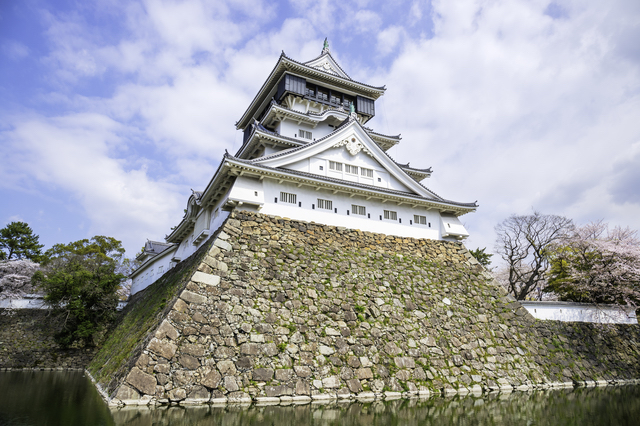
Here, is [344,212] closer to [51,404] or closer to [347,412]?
[347,412]

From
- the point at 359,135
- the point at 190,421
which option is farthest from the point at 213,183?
the point at 190,421

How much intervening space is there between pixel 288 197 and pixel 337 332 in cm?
554

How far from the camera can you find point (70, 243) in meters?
35.5

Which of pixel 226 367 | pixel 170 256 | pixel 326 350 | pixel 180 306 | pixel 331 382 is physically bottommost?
pixel 331 382

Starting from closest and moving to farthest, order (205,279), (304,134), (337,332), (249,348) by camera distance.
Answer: (249,348) → (205,279) → (337,332) → (304,134)

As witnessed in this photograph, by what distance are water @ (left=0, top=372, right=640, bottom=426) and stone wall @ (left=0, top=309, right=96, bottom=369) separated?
8.82 metres

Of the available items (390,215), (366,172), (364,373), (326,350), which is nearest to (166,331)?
(326,350)

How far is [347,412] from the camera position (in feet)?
26.1

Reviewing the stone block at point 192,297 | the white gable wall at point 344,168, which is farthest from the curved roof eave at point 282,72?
the stone block at point 192,297

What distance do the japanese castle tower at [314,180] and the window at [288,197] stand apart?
0.13ft

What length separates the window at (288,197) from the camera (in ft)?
45.8

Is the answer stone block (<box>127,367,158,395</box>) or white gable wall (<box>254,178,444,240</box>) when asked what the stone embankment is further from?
white gable wall (<box>254,178,444,240</box>)

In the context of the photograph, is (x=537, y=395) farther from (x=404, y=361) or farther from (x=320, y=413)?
(x=320, y=413)

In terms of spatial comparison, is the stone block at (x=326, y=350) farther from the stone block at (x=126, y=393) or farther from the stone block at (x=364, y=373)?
the stone block at (x=126, y=393)
